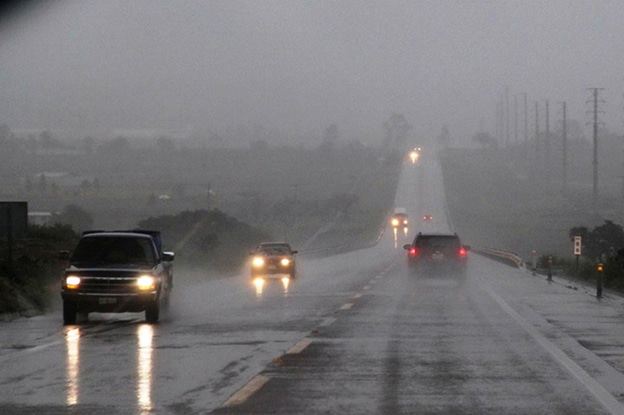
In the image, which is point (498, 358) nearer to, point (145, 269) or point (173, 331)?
point (173, 331)

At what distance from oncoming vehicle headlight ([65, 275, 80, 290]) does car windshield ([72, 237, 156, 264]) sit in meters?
A: 1.16

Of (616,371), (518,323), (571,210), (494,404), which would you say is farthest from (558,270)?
(571,210)

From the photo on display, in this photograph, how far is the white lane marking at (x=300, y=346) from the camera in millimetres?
17422

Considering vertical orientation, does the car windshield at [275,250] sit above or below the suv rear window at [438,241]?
below

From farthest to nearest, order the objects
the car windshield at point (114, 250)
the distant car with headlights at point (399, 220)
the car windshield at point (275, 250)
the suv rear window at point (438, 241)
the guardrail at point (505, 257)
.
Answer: the distant car with headlights at point (399, 220), the guardrail at point (505, 257), the car windshield at point (275, 250), the suv rear window at point (438, 241), the car windshield at point (114, 250)

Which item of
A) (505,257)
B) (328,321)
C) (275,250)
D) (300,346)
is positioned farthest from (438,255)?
(505,257)

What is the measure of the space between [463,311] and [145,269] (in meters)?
7.14

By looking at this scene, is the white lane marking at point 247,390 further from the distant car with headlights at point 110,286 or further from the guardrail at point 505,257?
the guardrail at point 505,257

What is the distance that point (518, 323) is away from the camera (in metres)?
23.1

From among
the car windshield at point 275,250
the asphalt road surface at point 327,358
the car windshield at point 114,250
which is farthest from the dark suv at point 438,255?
the car windshield at point 114,250

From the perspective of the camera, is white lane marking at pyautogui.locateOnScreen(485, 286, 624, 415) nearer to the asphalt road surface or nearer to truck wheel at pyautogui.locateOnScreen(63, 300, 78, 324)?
Result: the asphalt road surface

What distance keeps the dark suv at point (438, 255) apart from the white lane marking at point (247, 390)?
24.8 m

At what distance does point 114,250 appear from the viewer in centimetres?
2486

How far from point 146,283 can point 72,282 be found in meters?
1.38
